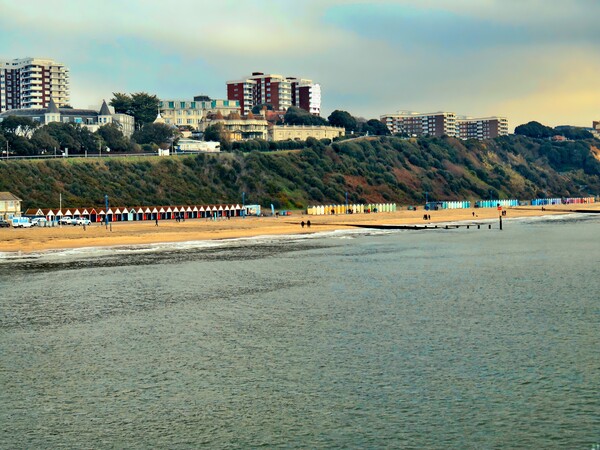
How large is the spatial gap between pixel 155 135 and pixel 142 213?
68.1 m

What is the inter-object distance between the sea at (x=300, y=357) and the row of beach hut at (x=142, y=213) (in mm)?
42517

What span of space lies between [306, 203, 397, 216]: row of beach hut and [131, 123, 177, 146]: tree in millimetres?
51201

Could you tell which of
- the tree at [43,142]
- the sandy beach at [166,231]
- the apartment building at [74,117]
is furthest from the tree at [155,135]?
the sandy beach at [166,231]

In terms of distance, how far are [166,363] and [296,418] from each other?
864cm

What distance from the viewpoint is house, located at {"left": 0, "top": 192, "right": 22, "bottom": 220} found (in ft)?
328

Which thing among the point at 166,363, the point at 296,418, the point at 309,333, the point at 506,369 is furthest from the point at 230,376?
the point at 506,369

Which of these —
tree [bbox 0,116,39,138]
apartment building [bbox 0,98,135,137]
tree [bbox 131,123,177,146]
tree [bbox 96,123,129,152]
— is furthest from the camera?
apartment building [bbox 0,98,135,137]

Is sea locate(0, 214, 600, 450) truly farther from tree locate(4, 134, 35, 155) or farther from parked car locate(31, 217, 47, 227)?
tree locate(4, 134, 35, 155)

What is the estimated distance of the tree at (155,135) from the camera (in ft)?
579

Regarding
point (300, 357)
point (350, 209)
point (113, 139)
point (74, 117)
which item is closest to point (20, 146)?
point (113, 139)

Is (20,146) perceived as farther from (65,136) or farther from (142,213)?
(142,213)

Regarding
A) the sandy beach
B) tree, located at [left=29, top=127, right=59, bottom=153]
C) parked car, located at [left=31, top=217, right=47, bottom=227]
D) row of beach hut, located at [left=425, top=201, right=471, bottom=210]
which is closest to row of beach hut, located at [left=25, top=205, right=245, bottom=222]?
parked car, located at [left=31, top=217, right=47, bottom=227]

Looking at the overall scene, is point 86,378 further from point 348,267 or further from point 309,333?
point 348,267

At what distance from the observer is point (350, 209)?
14350 cm
